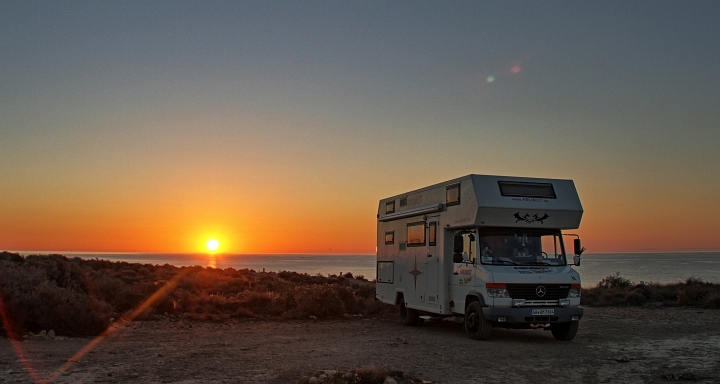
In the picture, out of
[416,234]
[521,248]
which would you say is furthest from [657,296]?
[521,248]

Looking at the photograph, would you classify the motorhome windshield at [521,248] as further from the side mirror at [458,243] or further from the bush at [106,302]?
the bush at [106,302]

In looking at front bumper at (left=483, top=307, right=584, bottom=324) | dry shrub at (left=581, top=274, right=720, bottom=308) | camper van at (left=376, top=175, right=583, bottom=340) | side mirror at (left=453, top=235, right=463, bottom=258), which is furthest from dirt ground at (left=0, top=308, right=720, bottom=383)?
dry shrub at (left=581, top=274, right=720, bottom=308)

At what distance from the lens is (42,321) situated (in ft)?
47.0

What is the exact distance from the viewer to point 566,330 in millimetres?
14453

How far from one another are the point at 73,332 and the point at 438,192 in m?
9.23

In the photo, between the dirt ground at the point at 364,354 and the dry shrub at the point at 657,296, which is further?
the dry shrub at the point at 657,296

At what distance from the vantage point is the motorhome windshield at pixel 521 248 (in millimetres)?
14289

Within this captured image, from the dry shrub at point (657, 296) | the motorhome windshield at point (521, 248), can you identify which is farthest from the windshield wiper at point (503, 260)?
the dry shrub at point (657, 296)

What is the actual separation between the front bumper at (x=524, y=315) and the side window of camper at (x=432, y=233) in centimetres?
285

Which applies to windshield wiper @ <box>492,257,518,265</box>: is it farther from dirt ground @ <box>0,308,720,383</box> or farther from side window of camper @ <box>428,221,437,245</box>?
side window of camper @ <box>428,221,437,245</box>

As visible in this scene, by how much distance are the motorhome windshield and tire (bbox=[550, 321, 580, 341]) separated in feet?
4.52

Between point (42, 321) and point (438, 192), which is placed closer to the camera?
point (42, 321)

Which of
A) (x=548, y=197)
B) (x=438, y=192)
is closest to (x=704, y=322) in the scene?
(x=548, y=197)

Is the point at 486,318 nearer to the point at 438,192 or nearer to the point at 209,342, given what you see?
the point at 438,192
